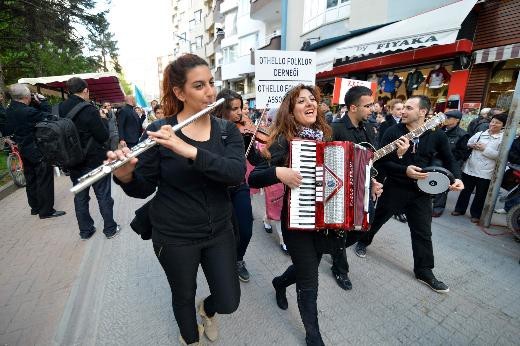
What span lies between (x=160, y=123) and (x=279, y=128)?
2.94 feet

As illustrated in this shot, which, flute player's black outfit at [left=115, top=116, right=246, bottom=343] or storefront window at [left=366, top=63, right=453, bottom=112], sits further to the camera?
storefront window at [left=366, top=63, right=453, bottom=112]

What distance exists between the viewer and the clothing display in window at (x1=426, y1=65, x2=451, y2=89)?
846 centimetres

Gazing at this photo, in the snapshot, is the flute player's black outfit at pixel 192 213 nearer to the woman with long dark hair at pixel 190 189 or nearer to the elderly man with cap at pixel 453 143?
the woman with long dark hair at pixel 190 189

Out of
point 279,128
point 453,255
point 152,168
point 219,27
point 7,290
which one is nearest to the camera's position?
point 152,168

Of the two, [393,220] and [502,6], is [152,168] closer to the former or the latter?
[393,220]

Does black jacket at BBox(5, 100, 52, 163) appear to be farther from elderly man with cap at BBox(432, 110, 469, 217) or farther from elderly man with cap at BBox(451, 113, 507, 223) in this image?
elderly man with cap at BBox(451, 113, 507, 223)

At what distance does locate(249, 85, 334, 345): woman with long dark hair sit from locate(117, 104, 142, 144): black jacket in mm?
5877

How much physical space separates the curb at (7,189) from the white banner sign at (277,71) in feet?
19.9

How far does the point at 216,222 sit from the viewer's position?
1802 millimetres

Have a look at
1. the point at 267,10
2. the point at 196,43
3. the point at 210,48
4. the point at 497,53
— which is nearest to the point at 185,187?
the point at 497,53

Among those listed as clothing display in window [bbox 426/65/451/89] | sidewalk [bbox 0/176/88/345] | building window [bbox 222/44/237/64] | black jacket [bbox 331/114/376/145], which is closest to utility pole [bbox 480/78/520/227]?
black jacket [bbox 331/114/376/145]

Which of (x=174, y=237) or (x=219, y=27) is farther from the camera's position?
(x=219, y=27)

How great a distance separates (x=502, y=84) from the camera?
7418 mm

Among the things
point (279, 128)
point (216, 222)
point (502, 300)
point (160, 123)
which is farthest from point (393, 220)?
point (160, 123)
